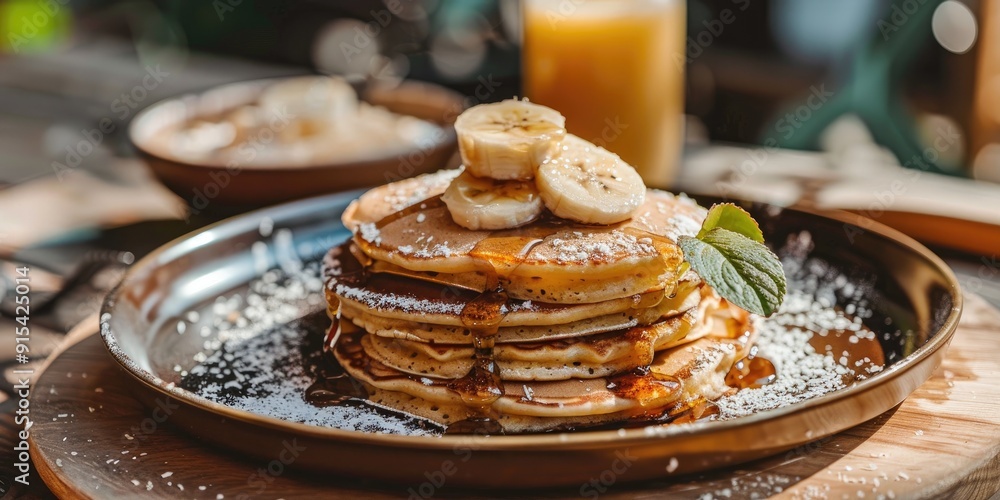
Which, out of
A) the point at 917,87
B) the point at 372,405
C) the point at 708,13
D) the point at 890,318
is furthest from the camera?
the point at 708,13

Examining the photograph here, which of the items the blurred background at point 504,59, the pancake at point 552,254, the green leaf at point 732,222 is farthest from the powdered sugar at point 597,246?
the blurred background at point 504,59

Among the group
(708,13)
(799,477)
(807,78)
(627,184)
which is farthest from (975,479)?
(708,13)

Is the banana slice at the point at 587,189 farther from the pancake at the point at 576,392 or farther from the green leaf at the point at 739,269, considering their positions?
the pancake at the point at 576,392

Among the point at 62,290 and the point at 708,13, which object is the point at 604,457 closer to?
the point at 62,290

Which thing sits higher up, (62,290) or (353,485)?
(353,485)

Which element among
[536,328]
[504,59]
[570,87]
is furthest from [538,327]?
[504,59]
